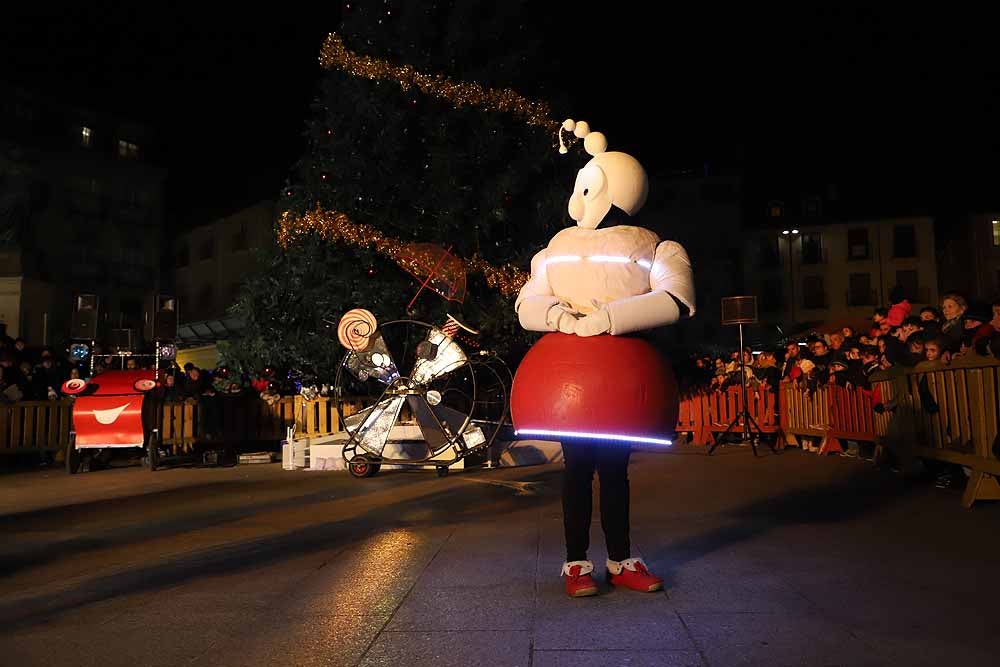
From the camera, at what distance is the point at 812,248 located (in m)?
52.5

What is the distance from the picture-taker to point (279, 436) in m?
14.5

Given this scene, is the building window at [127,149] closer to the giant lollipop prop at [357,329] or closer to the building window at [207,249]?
the building window at [207,249]

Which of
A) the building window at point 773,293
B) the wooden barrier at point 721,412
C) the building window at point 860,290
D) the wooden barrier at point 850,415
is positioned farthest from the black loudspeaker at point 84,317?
the building window at point 860,290

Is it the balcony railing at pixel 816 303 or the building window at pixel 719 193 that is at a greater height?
the building window at pixel 719 193

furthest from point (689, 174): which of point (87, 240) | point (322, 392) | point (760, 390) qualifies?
point (322, 392)

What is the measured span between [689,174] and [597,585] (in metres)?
51.3

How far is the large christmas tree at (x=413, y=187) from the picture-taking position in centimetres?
1270

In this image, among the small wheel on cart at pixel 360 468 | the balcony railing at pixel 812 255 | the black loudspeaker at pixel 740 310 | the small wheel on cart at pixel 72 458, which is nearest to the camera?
the small wheel on cart at pixel 360 468

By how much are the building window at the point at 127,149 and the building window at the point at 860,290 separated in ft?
135

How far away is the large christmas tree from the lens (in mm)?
12703

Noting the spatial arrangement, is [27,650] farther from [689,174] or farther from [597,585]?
[689,174]

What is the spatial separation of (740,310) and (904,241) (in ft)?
135

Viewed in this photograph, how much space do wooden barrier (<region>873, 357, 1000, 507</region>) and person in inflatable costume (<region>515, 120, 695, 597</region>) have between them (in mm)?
3891

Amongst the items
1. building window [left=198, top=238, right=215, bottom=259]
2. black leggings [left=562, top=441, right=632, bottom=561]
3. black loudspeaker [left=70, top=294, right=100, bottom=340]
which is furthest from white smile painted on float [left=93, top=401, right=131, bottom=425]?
building window [left=198, top=238, right=215, bottom=259]
